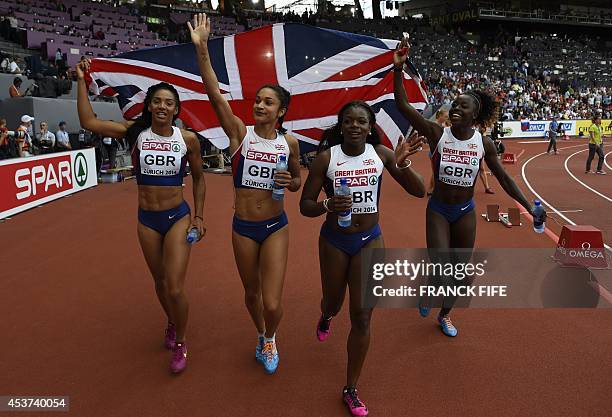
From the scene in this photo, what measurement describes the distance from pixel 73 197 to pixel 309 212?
411 inches

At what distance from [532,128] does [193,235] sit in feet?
119

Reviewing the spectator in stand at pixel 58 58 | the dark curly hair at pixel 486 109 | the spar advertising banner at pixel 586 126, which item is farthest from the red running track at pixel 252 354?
the spar advertising banner at pixel 586 126

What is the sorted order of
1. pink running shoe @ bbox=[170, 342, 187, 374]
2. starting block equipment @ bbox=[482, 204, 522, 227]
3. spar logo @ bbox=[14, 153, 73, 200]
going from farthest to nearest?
spar logo @ bbox=[14, 153, 73, 200] < starting block equipment @ bbox=[482, 204, 522, 227] < pink running shoe @ bbox=[170, 342, 187, 374]

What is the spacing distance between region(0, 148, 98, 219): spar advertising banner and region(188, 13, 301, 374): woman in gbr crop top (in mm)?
7601

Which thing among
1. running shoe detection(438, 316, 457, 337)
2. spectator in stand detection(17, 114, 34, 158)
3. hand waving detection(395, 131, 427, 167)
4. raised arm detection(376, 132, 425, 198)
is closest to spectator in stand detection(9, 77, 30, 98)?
spectator in stand detection(17, 114, 34, 158)

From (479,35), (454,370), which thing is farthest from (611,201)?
(479,35)

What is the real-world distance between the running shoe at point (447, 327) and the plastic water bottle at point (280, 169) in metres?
2.22

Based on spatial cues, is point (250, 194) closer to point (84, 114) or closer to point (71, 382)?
point (84, 114)

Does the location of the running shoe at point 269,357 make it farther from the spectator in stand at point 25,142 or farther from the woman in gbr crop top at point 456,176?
the spectator in stand at point 25,142

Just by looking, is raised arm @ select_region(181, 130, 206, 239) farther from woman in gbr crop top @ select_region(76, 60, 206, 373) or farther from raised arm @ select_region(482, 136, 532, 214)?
raised arm @ select_region(482, 136, 532, 214)

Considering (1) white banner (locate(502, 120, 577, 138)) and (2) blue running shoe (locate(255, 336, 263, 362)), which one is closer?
(2) blue running shoe (locate(255, 336, 263, 362))

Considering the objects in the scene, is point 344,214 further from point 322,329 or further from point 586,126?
point 586,126

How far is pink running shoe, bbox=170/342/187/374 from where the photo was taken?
378 cm

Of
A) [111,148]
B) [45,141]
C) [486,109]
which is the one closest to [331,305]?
[486,109]
